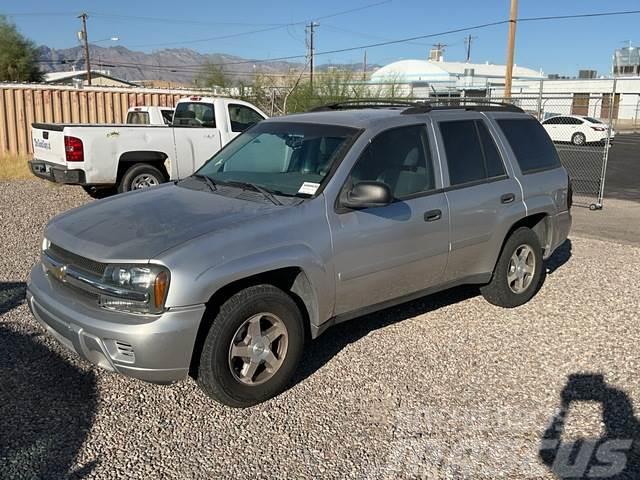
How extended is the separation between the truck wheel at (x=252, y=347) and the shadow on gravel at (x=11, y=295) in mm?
2723

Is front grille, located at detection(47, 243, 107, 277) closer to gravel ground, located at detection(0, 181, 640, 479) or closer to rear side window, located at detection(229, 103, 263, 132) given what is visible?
gravel ground, located at detection(0, 181, 640, 479)

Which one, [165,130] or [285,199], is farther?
[165,130]

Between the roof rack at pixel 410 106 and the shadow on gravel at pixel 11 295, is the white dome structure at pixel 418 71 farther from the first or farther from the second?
the shadow on gravel at pixel 11 295

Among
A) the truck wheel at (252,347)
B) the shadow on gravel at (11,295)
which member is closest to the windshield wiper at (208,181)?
the truck wheel at (252,347)

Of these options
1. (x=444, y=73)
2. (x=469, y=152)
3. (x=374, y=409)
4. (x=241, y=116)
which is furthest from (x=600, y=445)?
(x=444, y=73)

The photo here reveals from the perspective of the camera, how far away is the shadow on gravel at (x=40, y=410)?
3.24 meters

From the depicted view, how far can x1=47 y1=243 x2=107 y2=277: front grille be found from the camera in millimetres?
3563

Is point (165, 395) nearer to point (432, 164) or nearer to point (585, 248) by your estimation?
point (432, 164)

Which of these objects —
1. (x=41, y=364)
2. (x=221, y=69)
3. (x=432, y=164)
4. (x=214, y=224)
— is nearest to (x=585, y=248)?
(x=432, y=164)

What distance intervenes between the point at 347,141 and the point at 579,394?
2348 millimetres

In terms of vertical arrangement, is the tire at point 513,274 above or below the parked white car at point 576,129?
below

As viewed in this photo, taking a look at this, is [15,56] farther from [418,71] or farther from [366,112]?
[366,112]

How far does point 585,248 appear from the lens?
8.23 metres

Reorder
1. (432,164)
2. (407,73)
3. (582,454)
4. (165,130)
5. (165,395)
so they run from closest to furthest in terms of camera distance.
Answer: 1. (582,454)
2. (165,395)
3. (432,164)
4. (165,130)
5. (407,73)
